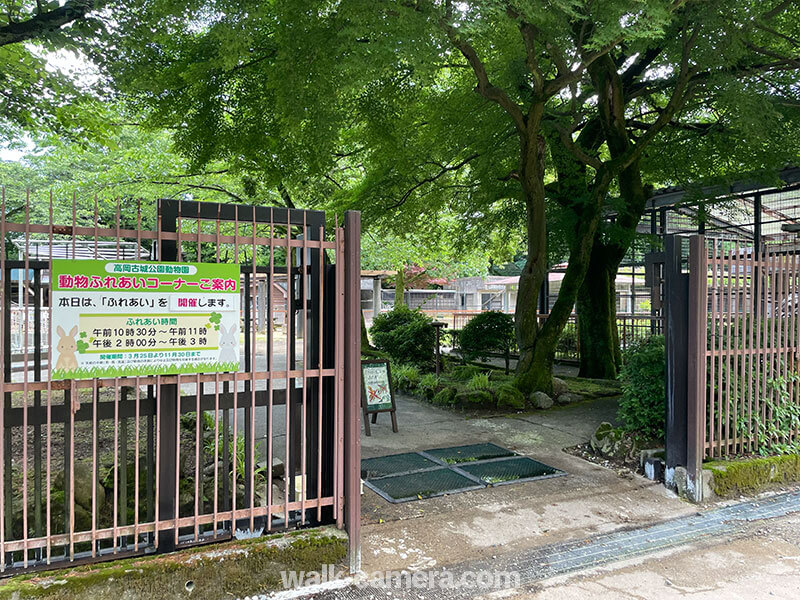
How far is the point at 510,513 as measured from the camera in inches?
197

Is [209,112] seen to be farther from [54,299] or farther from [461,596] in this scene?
[461,596]

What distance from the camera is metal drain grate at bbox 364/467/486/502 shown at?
5.43 m

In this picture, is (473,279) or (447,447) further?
(473,279)

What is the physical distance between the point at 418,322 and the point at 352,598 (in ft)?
35.1

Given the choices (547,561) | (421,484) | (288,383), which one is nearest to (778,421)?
(547,561)

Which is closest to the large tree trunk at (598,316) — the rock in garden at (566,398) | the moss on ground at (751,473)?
the rock in garden at (566,398)

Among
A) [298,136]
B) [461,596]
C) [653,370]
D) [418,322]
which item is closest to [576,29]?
[298,136]

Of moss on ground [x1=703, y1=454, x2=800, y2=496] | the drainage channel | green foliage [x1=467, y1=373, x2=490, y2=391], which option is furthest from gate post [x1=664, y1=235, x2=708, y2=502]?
green foliage [x1=467, y1=373, x2=490, y2=391]

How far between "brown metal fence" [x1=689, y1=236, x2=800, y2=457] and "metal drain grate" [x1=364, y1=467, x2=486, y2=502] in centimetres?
239

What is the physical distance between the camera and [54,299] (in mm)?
3174

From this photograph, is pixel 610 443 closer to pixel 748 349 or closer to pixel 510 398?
pixel 748 349

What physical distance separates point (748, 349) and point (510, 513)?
3.07 m

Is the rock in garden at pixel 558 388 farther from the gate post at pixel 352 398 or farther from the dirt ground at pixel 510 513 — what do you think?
the gate post at pixel 352 398

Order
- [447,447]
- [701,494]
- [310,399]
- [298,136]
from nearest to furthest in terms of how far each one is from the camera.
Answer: [310,399]
[701,494]
[447,447]
[298,136]
